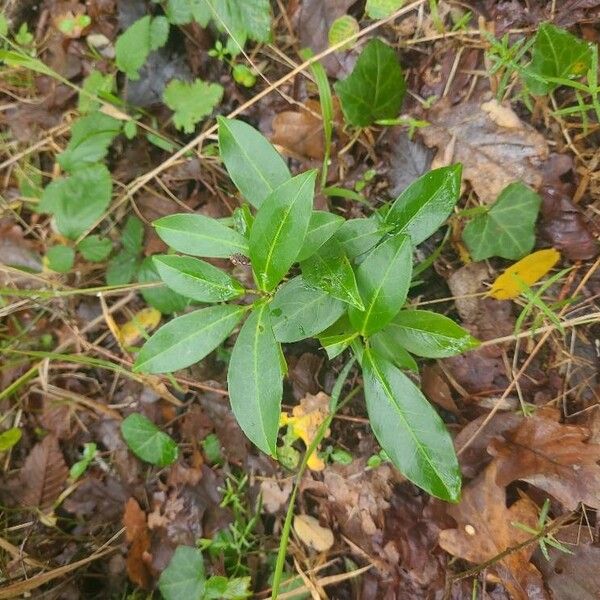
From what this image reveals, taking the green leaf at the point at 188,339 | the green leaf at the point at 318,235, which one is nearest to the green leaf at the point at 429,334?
the green leaf at the point at 318,235

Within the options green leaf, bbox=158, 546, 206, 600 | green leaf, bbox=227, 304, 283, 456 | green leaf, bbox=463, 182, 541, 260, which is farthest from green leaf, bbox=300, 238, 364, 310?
green leaf, bbox=158, 546, 206, 600

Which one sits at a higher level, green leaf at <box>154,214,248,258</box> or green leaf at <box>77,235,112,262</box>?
green leaf at <box>154,214,248,258</box>

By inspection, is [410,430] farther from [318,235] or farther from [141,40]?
[141,40]

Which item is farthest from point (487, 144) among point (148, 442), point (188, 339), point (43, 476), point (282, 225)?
point (43, 476)

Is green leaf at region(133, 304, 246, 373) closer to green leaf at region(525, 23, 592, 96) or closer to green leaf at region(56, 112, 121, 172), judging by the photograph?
green leaf at region(56, 112, 121, 172)

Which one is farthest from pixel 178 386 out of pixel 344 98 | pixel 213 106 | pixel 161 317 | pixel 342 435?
pixel 344 98

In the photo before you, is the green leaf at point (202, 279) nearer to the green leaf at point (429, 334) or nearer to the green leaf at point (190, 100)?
the green leaf at point (429, 334)
